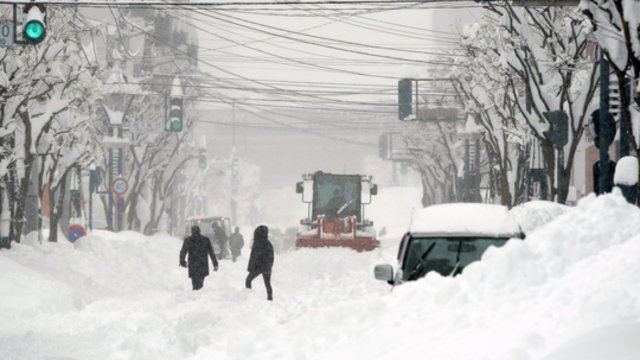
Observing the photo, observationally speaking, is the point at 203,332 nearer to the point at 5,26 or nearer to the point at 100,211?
the point at 5,26

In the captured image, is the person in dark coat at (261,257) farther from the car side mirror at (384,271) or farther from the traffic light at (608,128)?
the car side mirror at (384,271)

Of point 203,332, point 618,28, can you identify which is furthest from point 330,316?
point 618,28

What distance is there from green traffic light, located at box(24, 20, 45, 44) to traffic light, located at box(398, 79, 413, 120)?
26.8 metres

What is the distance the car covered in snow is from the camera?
444 inches

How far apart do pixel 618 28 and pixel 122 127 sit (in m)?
28.2

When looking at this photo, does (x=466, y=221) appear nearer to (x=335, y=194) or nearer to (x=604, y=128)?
(x=604, y=128)

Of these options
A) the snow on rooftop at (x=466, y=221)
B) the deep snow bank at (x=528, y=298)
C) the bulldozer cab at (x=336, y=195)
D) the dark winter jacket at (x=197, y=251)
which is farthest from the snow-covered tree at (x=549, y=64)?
the deep snow bank at (x=528, y=298)

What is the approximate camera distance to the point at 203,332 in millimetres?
13531

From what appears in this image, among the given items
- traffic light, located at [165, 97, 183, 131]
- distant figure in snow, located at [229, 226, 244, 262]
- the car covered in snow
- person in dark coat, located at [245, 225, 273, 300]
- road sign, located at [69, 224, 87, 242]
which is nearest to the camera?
the car covered in snow

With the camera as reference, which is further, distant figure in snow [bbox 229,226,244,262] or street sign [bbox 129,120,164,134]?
distant figure in snow [bbox 229,226,244,262]

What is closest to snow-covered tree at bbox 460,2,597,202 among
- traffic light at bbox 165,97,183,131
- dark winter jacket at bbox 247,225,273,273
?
dark winter jacket at bbox 247,225,273,273

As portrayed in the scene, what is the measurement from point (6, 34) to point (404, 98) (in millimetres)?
25920

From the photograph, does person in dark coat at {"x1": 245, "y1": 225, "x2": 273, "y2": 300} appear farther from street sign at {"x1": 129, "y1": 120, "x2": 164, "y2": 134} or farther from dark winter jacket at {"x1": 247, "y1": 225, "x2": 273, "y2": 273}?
street sign at {"x1": 129, "y1": 120, "x2": 164, "y2": 134}

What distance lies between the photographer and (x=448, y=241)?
37.4ft
